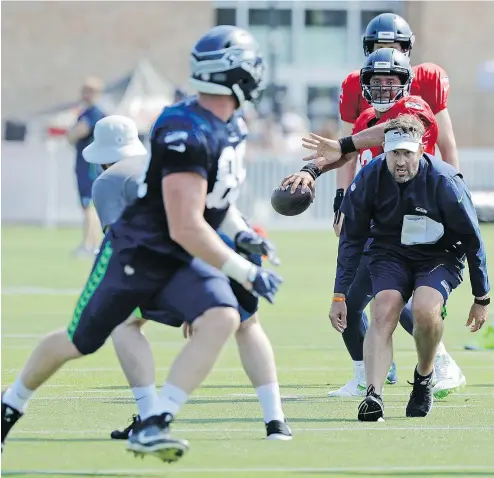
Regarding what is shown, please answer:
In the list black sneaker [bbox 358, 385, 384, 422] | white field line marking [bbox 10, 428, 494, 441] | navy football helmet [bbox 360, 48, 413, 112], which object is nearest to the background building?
navy football helmet [bbox 360, 48, 413, 112]

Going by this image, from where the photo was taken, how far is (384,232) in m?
8.01

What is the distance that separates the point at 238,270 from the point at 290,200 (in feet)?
8.51

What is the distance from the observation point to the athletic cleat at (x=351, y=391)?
870 cm

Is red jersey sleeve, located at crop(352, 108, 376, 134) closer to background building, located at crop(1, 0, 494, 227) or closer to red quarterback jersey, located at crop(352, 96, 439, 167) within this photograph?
red quarterback jersey, located at crop(352, 96, 439, 167)

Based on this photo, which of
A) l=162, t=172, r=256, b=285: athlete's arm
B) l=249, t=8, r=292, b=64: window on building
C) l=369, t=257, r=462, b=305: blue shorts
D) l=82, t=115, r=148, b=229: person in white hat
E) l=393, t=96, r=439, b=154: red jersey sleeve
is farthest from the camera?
l=249, t=8, r=292, b=64: window on building

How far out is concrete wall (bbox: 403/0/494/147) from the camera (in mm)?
44125

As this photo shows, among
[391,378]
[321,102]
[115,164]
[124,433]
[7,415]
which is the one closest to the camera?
[7,415]

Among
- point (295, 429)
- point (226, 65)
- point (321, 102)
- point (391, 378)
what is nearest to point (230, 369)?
point (391, 378)

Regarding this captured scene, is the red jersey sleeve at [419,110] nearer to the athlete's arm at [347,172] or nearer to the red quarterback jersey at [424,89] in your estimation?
the red quarterback jersey at [424,89]

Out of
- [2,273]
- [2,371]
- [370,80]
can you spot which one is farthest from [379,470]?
[2,273]

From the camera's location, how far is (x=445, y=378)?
877 centimetres

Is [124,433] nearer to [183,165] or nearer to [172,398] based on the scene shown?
[172,398]

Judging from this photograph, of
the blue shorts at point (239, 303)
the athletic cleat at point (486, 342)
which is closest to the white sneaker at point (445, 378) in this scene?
the athletic cleat at point (486, 342)

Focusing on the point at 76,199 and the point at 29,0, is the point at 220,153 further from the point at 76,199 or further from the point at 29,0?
the point at 29,0
